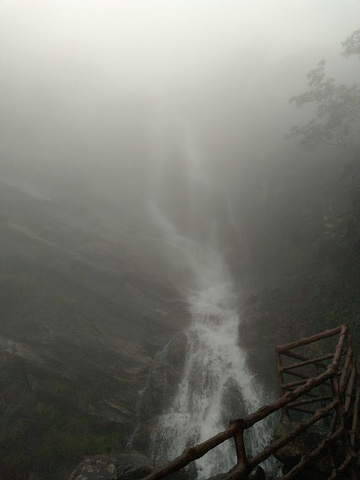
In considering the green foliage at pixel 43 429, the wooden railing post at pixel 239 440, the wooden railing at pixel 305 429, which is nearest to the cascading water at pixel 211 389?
the green foliage at pixel 43 429

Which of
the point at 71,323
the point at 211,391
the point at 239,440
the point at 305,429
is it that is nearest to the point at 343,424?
the point at 305,429

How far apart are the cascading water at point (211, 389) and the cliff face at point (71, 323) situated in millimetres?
1429

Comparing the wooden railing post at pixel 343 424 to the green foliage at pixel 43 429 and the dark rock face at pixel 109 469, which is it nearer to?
the dark rock face at pixel 109 469

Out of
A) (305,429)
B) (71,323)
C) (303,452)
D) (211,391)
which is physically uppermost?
(71,323)

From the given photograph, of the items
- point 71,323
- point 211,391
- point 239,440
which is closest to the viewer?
point 239,440

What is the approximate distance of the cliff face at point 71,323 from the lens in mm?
12180

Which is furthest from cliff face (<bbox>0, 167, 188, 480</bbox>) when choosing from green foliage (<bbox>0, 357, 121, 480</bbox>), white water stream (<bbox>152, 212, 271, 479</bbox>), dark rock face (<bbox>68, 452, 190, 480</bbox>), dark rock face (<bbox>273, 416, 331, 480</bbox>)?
dark rock face (<bbox>273, 416, 331, 480</bbox>)

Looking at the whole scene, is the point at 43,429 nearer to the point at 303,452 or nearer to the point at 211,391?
the point at 211,391

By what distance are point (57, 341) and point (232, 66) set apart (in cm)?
6237

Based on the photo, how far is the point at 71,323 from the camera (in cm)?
1611

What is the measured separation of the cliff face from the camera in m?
12.2

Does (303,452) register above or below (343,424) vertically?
below

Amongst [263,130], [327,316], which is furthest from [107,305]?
[263,130]

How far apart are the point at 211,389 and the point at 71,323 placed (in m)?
7.80
